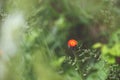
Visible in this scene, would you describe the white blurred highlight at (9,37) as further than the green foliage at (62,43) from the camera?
Yes

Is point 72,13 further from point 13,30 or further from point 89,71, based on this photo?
point 89,71

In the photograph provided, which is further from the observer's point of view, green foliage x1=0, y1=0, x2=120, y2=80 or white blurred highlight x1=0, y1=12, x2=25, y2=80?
white blurred highlight x1=0, y1=12, x2=25, y2=80

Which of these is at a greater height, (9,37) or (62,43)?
(62,43)

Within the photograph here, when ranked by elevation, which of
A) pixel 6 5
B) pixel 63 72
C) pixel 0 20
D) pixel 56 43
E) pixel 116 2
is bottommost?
pixel 63 72

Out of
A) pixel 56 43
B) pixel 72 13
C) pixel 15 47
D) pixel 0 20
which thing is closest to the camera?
pixel 0 20

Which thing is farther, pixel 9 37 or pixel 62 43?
pixel 62 43

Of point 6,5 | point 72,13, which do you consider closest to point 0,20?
point 6,5

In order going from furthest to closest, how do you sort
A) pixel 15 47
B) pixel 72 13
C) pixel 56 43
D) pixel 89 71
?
pixel 72 13
pixel 56 43
pixel 15 47
pixel 89 71

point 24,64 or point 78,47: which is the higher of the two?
point 24,64

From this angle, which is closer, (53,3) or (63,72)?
(63,72)

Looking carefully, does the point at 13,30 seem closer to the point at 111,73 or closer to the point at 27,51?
the point at 27,51
